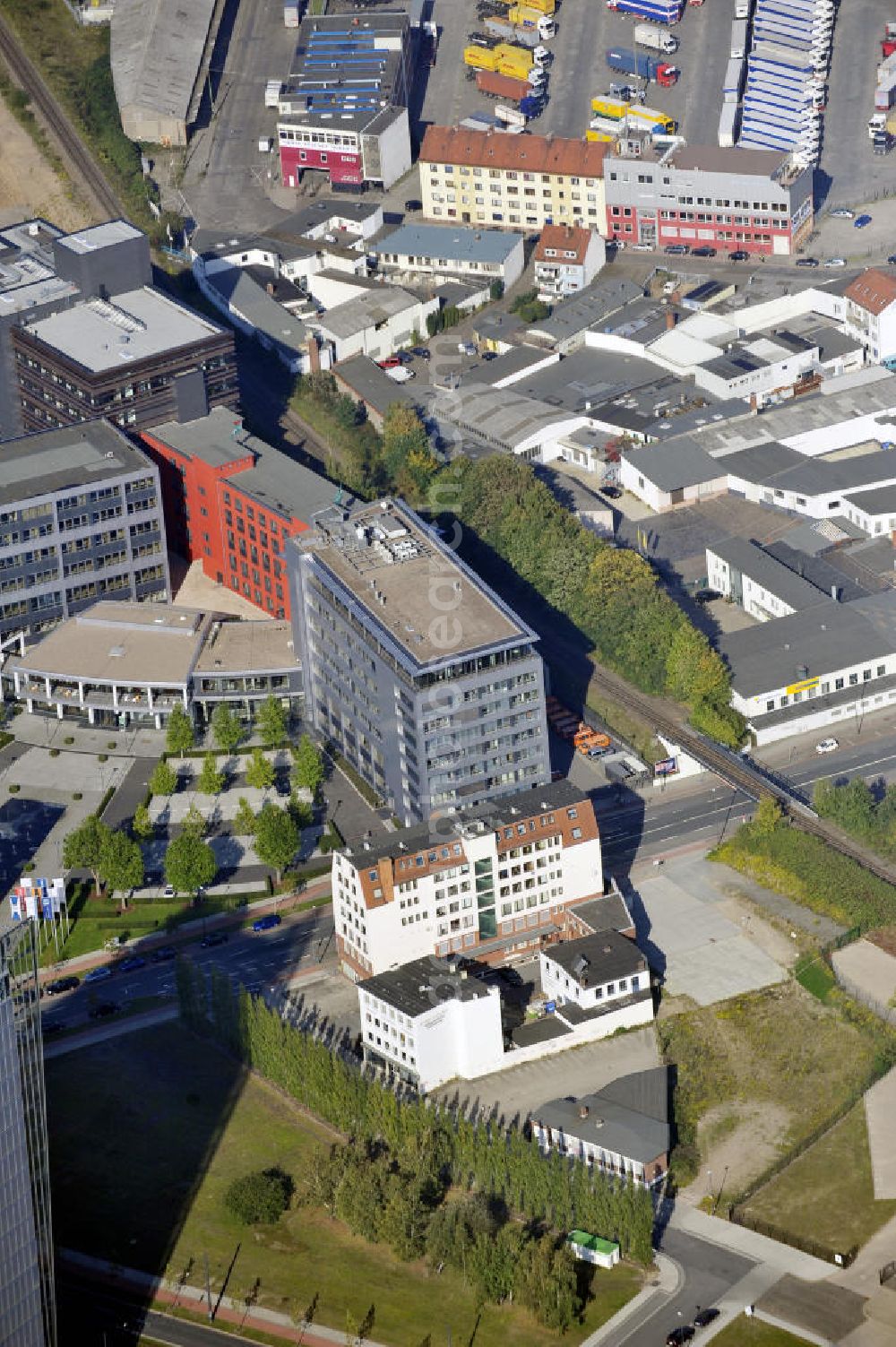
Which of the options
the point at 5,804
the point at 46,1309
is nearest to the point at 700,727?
the point at 5,804

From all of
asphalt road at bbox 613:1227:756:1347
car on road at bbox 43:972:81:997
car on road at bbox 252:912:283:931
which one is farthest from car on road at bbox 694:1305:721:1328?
car on road at bbox 43:972:81:997

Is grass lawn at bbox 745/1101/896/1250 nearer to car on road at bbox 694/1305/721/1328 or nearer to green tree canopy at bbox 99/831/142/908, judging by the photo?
car on road at bbox 694/1305/721/1328

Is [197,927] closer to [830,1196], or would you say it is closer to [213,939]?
[213,939]

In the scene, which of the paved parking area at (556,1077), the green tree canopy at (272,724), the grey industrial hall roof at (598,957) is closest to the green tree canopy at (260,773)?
the green tree canopy at (272,724)

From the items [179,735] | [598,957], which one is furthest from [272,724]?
[598,957]

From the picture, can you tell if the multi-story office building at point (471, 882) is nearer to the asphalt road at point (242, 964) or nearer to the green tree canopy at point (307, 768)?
the asphalt road at point (242, 964)

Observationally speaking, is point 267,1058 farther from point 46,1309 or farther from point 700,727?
point 700,727
